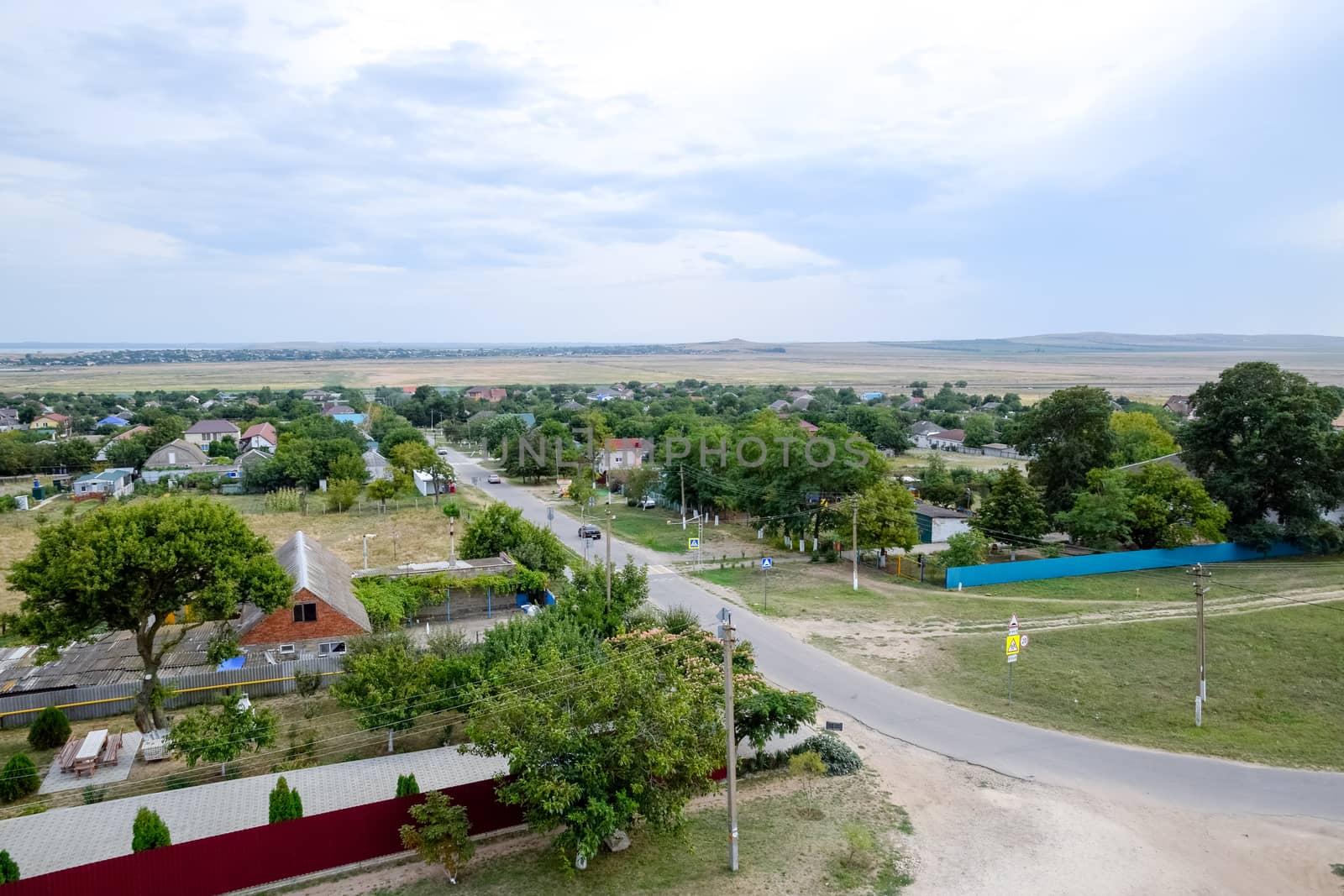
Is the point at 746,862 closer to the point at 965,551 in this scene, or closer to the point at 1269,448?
the point at 965,551

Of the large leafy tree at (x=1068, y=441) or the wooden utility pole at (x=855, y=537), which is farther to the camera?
the large leafy tree at (x=1068, y=441)

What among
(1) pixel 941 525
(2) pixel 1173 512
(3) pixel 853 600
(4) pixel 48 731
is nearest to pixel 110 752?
(4) pixel 48 731

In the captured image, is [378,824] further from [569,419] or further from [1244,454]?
[569,419]

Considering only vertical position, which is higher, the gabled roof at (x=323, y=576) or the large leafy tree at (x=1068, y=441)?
the large leafy tree at (x=1068, y=441)

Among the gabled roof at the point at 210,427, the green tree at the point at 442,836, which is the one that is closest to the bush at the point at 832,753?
the green tree at the point at 442,836

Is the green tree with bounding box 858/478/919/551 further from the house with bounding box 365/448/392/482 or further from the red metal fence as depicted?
the house with bounding box 365/448/392/482

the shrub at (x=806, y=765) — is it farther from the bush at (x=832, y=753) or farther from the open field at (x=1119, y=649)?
the open field at (x=1119, y=649)
